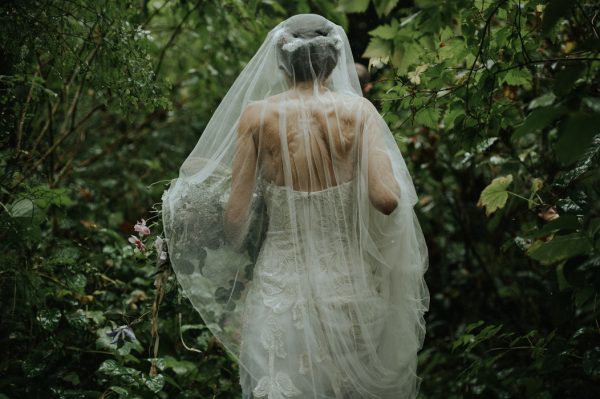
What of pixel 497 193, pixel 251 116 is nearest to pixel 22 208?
pixel 251 116

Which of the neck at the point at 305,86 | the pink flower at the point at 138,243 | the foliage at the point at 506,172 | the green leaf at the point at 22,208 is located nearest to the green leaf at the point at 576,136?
the foliage at the point at 506,172

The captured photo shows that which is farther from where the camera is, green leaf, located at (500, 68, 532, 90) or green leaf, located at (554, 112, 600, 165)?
green leaf, located at (500, 68, 532, 90)

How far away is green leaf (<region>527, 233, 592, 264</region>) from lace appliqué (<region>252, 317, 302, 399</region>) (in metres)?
0.89

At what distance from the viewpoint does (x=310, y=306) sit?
86.7 inches

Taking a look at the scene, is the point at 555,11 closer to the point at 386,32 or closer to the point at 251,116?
the point at 251,116

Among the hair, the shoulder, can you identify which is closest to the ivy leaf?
the hair

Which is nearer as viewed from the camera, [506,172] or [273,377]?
[273,377]

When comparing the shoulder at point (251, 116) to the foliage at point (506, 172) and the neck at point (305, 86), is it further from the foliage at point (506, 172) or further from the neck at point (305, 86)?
the foliage at point (506, 172)

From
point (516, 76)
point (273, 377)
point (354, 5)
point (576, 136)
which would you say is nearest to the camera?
point (576, 136)

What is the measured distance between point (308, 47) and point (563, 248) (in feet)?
3.65

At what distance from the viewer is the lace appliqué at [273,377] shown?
214cm

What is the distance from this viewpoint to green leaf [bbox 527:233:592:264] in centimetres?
182

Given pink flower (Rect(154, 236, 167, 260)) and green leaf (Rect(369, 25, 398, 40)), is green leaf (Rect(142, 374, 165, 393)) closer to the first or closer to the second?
pink flower (Rect(154, 236, 167, 260))

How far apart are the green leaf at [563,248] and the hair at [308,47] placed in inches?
39.7
